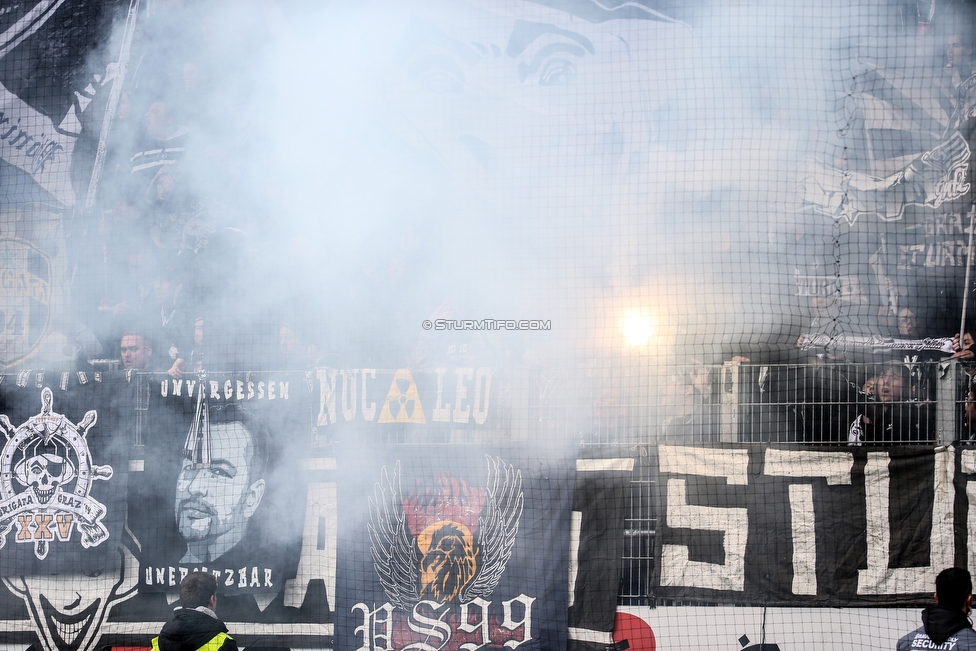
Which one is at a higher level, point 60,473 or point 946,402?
point 946,402

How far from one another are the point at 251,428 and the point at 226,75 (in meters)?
2.10

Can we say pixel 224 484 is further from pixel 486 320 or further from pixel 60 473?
pixel 486 320

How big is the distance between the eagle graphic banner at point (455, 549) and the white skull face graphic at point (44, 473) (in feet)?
5.16

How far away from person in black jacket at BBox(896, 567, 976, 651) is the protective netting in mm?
1162

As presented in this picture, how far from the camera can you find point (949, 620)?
98.7 inches

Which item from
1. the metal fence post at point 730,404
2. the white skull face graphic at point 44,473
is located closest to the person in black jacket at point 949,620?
the metal fence post at point 730,404

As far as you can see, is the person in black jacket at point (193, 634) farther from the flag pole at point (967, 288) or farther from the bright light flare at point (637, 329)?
the flag pole at point (967, 288)

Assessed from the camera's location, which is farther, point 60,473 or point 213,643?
point 60,473

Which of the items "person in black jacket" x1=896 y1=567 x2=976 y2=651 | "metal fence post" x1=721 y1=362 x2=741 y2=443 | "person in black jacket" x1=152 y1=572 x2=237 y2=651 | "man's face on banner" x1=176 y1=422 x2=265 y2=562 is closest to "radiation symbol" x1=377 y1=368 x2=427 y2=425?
"man's face on banner" x1=176 y1=422 x2=265 y2=562

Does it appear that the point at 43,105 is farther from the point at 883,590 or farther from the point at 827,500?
the point at 883,590

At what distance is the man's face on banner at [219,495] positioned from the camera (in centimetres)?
378

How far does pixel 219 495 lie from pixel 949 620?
3.36 m

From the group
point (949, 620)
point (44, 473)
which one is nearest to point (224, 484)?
point (44, 473)

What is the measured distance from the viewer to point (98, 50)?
4.30 meters
